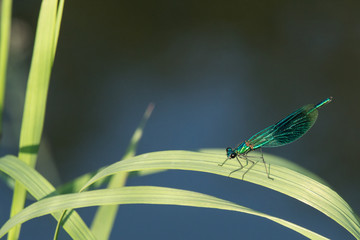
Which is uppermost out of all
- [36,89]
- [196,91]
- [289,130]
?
[196,91]

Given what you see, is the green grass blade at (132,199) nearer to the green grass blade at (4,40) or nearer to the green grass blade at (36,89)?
the green grass blade at (36,89)

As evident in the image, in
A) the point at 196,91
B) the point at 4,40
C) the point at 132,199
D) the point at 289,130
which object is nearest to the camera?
the point at 132,199

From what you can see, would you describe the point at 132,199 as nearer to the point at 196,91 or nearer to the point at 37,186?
the point at 37,186

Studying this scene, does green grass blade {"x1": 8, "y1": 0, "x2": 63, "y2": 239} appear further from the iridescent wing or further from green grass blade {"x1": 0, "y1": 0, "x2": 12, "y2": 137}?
the iridescent wing

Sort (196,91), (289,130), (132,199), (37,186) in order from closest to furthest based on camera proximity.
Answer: (132,199), (37,186), (289,130), (196,91)

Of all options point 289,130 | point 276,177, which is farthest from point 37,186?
point 289,130

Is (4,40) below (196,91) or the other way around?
below
